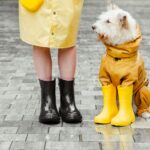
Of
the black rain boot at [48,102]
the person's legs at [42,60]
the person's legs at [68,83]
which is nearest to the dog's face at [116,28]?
the person's legs at [68,83]

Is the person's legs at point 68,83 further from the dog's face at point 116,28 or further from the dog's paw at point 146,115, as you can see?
the dog's paw at point 146,115

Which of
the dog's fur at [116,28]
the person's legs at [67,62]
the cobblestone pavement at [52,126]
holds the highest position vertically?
the dog's fur at [116,28]

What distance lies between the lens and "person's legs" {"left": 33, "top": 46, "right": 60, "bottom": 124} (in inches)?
164

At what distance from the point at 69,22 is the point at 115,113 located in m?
0.86

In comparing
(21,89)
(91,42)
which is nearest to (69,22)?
(21,89)

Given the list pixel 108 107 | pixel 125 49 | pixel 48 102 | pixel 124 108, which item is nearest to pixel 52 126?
pixel 48 102

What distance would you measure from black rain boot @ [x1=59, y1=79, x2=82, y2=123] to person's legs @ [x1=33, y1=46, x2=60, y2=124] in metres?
0.07

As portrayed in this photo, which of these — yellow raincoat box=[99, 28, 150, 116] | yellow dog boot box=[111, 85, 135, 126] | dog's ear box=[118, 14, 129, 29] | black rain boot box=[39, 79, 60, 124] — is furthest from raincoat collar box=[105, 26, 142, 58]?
black rain boot box=[39, 79, 60, 124]

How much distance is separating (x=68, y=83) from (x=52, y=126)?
370mm

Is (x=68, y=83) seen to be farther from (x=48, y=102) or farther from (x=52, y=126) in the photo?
(x=52, y=126)

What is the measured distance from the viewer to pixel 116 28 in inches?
158

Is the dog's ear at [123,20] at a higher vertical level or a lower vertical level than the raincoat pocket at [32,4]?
lower

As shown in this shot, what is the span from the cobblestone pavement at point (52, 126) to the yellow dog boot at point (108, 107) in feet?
0.23

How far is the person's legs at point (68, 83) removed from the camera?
420cm
